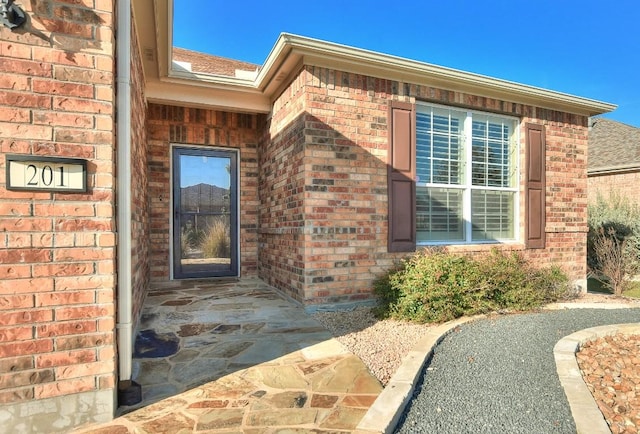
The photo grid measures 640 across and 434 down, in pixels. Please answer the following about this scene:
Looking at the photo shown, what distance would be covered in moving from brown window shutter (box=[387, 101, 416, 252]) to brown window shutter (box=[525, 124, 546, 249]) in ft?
7.31

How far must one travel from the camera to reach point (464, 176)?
5316 mm

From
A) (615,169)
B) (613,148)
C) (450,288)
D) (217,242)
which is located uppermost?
(613,148)

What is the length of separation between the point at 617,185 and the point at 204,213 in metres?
13.7

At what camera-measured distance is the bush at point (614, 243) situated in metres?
6.05

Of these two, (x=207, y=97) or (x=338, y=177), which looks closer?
(x=338, y=177)

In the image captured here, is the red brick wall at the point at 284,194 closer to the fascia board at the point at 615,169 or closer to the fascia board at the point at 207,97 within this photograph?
the fascia board at the point at 207,97

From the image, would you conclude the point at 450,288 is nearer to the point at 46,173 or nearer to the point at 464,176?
the point at 464,176

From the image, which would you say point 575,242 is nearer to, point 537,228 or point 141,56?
point 537,228

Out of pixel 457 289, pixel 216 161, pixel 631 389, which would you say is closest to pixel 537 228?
pixel 457 289

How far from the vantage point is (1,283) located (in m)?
1.72

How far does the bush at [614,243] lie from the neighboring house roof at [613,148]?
220cm

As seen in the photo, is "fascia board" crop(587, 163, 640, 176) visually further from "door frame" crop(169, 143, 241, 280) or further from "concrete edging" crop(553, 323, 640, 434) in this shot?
"door frame" crop(169, 143, 241, 280)

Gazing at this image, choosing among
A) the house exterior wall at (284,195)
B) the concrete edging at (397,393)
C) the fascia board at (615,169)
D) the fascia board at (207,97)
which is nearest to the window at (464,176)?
the house exterior wall at (284,195)

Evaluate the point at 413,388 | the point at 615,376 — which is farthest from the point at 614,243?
the point at 413,388
